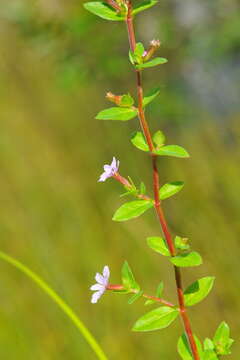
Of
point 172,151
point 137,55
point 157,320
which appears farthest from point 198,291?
point 137,55

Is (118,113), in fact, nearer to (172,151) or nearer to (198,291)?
(172,151)

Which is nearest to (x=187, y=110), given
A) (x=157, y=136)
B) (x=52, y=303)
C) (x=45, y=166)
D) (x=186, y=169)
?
(x=186, y=169)

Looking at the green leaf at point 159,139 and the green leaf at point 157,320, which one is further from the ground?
the green leaf at point 159,139

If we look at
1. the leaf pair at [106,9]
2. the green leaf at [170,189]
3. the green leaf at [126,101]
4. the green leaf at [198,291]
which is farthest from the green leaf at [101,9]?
the green leaf at [198,291]

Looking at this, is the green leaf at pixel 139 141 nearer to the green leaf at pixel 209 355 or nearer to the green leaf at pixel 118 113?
the green leaf at pixel 118 113

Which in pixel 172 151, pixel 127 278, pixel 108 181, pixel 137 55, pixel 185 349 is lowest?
pixel 108 181

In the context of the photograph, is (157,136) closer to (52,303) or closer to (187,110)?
(52,303)
